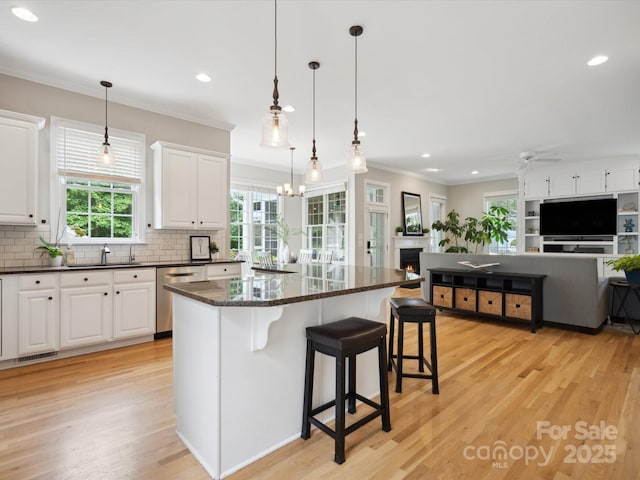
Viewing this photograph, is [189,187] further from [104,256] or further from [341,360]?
[341,360]

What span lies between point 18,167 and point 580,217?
9.19m

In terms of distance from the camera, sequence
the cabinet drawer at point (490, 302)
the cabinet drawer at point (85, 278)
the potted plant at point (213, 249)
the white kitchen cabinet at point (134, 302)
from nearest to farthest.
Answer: the cabinet drawer at point (85, 278), the white kitchen cabinet at point (134, 302), the cabinet drawer at point (490, 302), the potted plant at point (213, 249)

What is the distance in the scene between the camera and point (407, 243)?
8195 mm

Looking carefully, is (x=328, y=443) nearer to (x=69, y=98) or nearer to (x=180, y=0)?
(x=180, y=0)

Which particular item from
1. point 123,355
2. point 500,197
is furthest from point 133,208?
point 500,197

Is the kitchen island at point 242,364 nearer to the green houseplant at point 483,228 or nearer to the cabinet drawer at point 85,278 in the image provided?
the cabinet drawer at point 85,278

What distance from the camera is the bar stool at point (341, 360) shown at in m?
1.75

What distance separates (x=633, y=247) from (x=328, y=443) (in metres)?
7.82

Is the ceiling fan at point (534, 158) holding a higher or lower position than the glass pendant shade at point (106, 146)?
higher

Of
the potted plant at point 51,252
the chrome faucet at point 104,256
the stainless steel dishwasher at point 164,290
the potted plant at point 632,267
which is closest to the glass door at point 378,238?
the potted plant at point 632,267

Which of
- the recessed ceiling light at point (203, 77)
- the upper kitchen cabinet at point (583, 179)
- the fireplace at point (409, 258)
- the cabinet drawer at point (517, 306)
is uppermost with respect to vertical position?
the recessed ceiling light at point (203, 77)

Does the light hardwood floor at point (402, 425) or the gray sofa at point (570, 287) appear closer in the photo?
the light hardwood floor at point (402, 425)

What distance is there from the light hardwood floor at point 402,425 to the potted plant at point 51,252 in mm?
993

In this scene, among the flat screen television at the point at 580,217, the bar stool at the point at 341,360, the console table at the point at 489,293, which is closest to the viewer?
the bar stool at the point at 341,360
